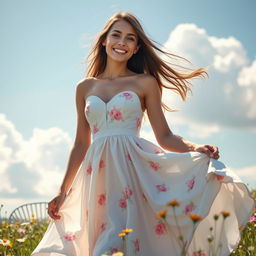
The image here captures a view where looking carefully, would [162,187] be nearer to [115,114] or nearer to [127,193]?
[127,193]

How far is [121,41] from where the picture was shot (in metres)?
4.56

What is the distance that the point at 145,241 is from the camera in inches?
153

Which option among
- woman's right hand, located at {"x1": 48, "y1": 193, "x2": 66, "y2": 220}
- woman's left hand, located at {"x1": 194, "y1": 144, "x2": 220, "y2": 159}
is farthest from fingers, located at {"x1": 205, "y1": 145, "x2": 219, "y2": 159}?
woman's right hand, located at {"x1": 48, "y1": 193, "x2": 66, "y2": 220}

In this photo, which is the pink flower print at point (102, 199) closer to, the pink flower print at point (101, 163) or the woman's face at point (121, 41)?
the pink flower print at point (101, 163)

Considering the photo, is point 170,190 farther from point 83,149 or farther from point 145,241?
point 83,149

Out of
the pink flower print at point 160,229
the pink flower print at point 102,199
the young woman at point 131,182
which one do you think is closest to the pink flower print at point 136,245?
the young woman at point 131,182

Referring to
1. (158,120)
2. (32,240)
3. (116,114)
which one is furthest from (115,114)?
(32,240)

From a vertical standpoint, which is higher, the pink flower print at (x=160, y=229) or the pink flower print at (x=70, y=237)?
the pink flower print at (x=70, y=237)

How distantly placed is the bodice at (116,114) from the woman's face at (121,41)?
17.4 inches

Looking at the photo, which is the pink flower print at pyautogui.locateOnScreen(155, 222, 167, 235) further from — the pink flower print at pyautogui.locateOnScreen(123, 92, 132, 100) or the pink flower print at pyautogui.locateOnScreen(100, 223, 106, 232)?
the pink flower print at pyautogui.locateOnScreen(123, 92, 132, 100)

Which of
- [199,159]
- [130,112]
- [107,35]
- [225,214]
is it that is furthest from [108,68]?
[225,214]

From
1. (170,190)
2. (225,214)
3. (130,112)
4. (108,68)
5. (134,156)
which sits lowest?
(225,214)

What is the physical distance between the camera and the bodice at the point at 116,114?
417 cm

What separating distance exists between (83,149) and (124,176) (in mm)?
652
